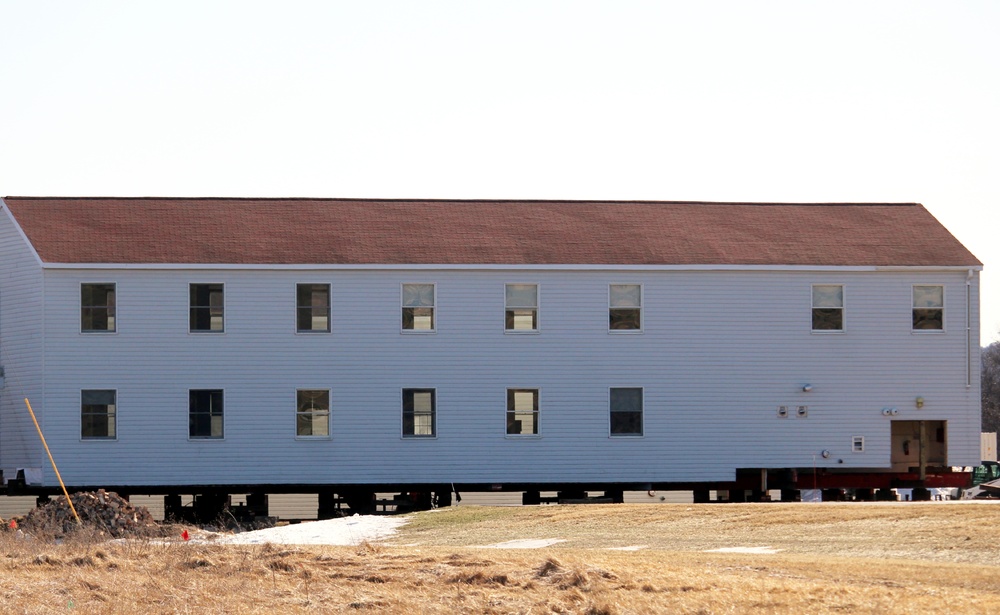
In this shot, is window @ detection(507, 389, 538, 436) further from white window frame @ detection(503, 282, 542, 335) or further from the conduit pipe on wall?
the conduit pipe on wall

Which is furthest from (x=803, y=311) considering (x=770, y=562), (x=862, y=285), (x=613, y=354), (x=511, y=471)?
(x=770, y=562)

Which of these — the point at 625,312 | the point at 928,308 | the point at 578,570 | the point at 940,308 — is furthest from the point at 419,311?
the point at 578,570

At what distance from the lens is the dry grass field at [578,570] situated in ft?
53.6

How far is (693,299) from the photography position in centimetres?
3709

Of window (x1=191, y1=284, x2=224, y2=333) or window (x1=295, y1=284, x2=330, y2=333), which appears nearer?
window (x1=191, y1=284, x2=224, y2=333)

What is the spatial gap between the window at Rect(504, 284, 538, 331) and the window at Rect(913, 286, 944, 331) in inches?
408

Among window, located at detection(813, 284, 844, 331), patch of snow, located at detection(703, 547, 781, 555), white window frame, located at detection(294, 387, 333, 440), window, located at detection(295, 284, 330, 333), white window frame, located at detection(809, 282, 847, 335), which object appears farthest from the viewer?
window, located at detection(813, 284, 844, 331)

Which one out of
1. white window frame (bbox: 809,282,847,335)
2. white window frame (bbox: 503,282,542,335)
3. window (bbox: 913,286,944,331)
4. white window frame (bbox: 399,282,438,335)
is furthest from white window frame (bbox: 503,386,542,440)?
window (bbox: 913,286,944,331)

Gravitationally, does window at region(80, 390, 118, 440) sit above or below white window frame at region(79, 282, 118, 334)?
below

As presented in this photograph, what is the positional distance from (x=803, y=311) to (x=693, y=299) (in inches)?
119

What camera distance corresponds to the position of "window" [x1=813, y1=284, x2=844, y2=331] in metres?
37.5

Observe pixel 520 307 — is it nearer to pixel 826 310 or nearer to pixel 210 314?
pixel 210 314

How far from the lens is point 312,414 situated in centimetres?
3628

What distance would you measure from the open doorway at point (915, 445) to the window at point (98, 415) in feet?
69.0
